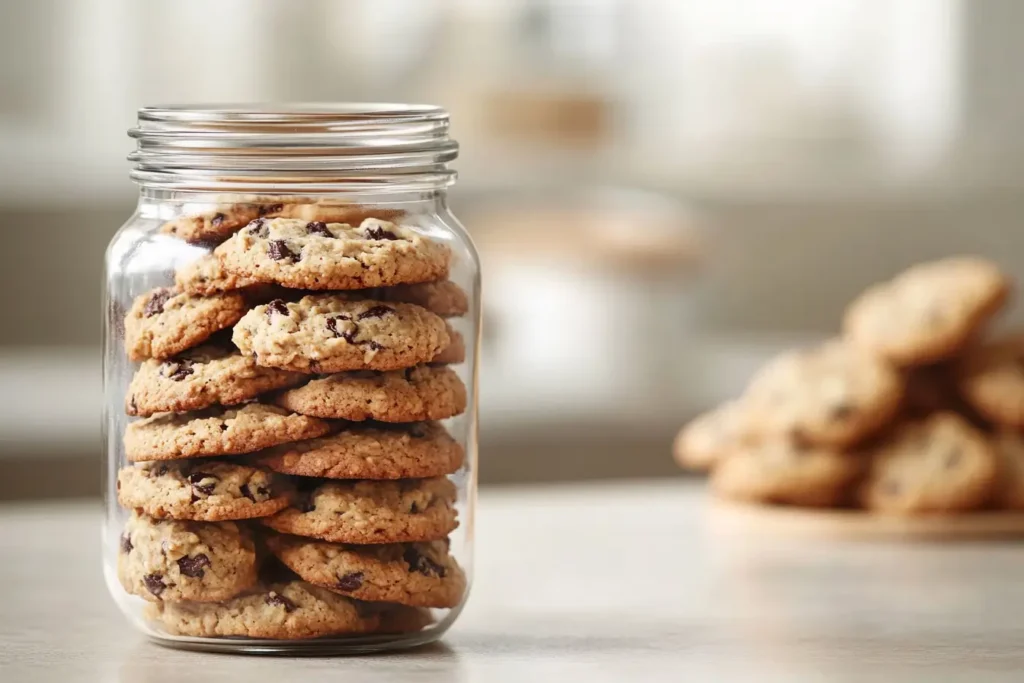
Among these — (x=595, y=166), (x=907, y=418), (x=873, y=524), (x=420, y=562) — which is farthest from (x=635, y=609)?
(x=595, y=166)

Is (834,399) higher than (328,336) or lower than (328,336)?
lower

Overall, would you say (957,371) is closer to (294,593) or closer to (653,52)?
(294,593)

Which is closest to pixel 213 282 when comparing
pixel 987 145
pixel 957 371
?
pixel 957 371

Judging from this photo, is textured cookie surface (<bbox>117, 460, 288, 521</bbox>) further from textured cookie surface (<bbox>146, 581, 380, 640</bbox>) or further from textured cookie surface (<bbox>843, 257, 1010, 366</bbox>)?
textured cookie surface (<bbox>843, 257, 1010, 366</bbox>)

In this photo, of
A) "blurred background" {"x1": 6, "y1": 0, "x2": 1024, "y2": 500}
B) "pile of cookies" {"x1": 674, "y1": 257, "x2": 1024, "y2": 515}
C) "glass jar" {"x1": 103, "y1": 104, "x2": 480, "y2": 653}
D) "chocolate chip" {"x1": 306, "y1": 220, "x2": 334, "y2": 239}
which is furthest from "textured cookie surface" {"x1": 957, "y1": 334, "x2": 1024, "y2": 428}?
"blurred background" {"x1": 6, "y1": 0, "x2": 1024, "y2": 500}

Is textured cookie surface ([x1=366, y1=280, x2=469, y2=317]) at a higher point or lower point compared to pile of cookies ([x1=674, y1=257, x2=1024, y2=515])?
higher

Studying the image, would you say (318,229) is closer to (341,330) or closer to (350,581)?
(341,330)
